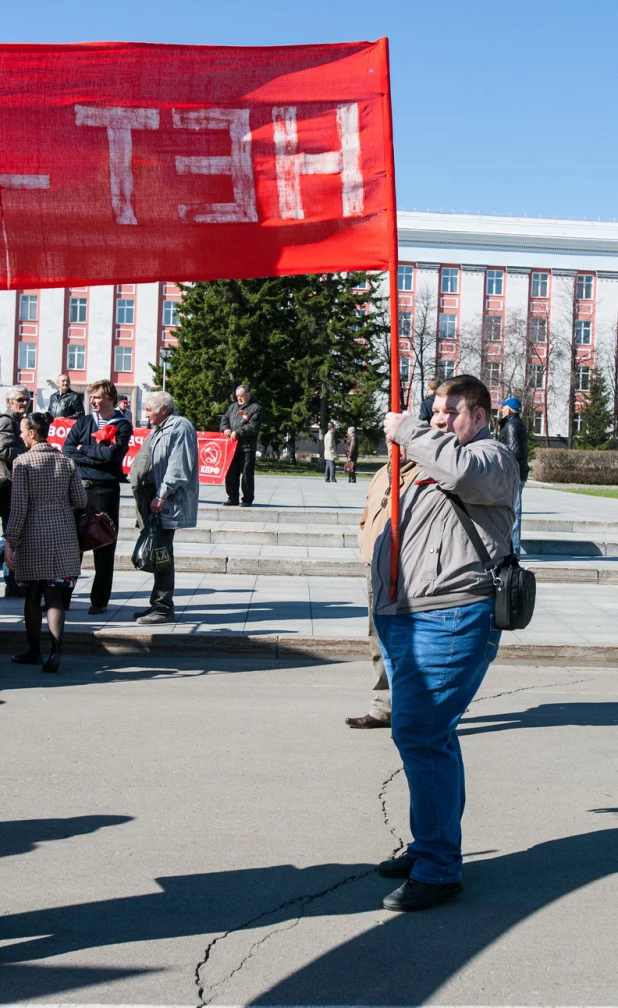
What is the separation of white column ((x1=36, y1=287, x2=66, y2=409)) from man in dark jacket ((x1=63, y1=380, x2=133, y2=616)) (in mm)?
72618

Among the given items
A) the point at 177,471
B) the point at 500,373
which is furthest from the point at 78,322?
the point at 177,471

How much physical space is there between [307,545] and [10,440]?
5891 millimetres

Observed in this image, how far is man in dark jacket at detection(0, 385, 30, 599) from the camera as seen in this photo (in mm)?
9820

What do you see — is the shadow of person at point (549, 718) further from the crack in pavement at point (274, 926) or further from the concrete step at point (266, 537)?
the concrete step at point (266, 537)

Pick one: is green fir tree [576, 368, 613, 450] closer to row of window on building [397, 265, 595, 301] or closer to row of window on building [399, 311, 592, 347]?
row of window on building [399, 311, 592, 347]

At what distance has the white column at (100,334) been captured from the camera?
7975 centimetres

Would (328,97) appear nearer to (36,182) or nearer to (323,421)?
(36,182)

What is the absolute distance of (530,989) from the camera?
3.15 metres

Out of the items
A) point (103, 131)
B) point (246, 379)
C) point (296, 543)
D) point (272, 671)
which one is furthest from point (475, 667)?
point (246, 379)

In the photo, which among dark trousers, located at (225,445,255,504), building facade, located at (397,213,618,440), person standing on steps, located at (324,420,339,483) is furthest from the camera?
building facade, located at (397,213,618,440)

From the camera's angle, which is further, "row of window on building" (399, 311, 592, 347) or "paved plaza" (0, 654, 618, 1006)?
"row of window on building" (399, 311, 592, 347)

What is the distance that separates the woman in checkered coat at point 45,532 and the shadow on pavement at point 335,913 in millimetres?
4095

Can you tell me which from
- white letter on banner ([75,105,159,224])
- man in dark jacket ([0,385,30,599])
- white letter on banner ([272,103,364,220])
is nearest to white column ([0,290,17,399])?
man in dark jacket ([0,385,30,599])

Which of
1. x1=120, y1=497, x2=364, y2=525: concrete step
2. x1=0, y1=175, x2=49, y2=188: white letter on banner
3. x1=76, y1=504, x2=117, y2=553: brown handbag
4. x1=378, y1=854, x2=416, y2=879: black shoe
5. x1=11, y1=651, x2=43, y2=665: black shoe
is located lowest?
x1=378, y1=854, x2=416, y2=879: black shoe
